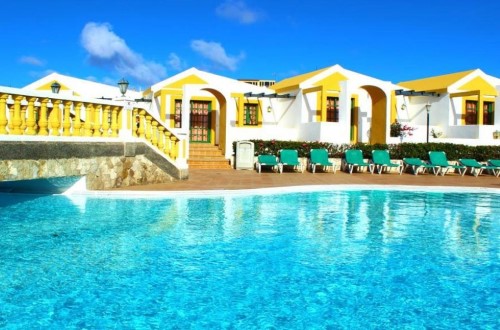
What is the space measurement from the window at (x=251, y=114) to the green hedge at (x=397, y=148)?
18.8 ft

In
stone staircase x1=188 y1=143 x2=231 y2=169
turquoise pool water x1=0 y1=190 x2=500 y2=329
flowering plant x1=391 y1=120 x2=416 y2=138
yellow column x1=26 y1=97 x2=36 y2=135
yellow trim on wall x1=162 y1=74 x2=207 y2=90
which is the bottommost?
turquoise pool water x1=0 y1=190 x2=500 y2=329

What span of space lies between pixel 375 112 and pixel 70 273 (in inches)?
842

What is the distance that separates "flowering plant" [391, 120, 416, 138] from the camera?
81.9 ft

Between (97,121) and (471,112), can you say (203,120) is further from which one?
(471,112)

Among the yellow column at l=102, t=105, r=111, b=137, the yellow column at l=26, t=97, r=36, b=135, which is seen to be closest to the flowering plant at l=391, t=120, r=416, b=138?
the yellow column at l=102, t=105, r=111, b=137

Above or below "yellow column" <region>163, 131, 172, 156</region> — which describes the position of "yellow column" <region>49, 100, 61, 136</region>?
above

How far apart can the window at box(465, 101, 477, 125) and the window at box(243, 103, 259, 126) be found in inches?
496

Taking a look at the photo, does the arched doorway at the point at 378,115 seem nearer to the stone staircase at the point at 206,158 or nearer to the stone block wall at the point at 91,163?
the stone staircase at the point at 206,158

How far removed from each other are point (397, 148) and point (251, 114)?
28.1 ft

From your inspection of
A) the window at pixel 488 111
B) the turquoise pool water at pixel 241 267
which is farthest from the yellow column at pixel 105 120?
the window at pixel 488 111

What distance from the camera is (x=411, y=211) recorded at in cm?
1120

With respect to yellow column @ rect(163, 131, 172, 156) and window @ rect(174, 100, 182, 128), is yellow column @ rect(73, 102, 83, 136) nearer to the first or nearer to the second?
yellow column @ rect(163, 131, 172, 156)

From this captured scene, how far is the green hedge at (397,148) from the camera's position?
69.9 feet

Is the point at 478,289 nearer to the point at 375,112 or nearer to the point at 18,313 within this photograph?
the point at 18,313
